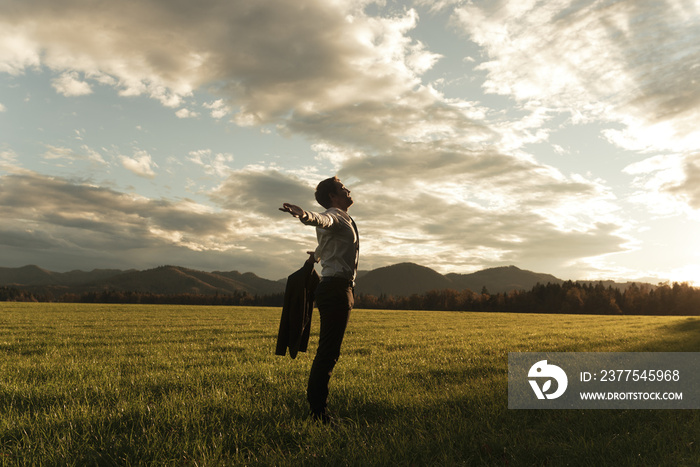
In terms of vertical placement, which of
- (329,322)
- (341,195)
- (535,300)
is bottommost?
(329,322)

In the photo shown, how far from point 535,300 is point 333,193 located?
127935 mm

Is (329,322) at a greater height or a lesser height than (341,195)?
lesser

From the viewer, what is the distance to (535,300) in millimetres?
120812

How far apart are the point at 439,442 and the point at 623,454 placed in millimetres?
1962

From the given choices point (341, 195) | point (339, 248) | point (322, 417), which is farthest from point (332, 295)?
point (322, 417)

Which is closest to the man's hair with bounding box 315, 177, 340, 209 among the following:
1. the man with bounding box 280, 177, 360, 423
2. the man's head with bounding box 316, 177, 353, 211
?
the man's head with bounding box 316, 177, 353, 211

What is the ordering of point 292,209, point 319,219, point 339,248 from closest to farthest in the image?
1. point 292,209
2. point 319,219
3. point 339,248

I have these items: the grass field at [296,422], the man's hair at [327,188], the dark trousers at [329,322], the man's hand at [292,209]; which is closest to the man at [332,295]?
the dark trousers at [329,322]

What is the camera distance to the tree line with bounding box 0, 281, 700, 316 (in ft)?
388

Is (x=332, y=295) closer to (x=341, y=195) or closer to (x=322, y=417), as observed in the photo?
(x=341, y=195)

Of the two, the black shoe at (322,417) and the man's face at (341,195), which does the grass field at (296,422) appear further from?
the man's face at (341,195)

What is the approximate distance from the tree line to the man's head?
4357 inches

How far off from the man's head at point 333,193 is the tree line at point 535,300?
110672 millimetres

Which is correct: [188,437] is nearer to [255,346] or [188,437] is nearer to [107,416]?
[107,416]
